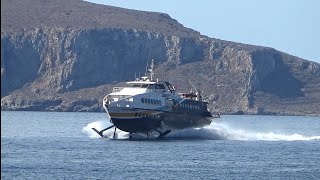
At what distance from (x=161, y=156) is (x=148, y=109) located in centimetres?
2154

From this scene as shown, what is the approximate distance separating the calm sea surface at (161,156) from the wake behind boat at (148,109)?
1.47 metres

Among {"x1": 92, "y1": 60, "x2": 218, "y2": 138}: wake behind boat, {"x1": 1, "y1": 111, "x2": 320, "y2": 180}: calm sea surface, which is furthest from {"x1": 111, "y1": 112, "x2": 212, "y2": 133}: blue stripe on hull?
{"x1": 1, "y1": 111, "x2": 320, "y2": 180}: calm sea surface

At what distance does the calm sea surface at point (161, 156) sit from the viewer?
70.1 m

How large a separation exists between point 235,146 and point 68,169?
33.8m

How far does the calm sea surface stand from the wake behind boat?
1470 millimetres

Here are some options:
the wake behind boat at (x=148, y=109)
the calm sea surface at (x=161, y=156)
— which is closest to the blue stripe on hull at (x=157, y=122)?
the wake behind boat at (x=148, y=109)

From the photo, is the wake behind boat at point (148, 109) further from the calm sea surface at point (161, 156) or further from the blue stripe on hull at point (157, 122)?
the calm sea surface at point (161, 156)

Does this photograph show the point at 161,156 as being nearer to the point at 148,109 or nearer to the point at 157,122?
the point at 148,109

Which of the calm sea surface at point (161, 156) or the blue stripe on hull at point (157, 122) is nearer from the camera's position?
the calm sea surface at point (161, 156)

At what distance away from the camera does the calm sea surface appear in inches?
2761

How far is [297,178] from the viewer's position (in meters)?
69.9

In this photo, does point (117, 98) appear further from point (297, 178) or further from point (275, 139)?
point (297, 178)

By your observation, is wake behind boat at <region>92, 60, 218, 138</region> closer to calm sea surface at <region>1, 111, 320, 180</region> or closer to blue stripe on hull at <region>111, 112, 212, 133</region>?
blue stripe on hull at <region>111, 112, 212, 133</region>

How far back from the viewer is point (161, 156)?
85188 millimetres
